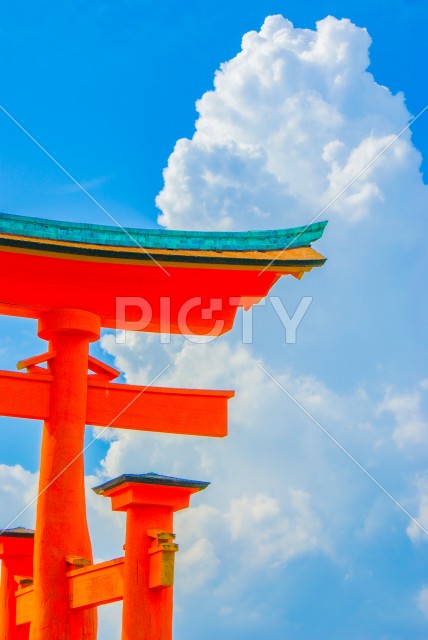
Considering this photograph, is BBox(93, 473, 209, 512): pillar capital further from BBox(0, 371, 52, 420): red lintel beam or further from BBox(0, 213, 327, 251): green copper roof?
BBox(0, 213, 327, 251): green copper roof

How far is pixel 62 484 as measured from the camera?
11.2 meters

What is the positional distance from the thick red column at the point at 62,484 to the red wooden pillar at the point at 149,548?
1819 mm

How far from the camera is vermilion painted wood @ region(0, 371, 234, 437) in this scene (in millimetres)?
11734

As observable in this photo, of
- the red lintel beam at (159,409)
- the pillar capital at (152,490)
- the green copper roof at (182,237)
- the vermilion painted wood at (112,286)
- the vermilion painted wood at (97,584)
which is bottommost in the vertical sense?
the vermilion painted wood at (97,584)

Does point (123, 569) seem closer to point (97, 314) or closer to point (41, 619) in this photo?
point (41, 619)

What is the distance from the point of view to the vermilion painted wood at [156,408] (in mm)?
11734

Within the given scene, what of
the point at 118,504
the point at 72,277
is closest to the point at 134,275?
the point at 72,277

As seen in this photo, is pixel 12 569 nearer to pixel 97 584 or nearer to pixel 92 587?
pixel 92 587

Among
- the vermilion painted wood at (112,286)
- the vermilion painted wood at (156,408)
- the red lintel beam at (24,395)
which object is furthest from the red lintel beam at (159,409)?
the vermilion painted wood at (112,286)

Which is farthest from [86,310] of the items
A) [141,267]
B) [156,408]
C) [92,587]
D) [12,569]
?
[92,587]

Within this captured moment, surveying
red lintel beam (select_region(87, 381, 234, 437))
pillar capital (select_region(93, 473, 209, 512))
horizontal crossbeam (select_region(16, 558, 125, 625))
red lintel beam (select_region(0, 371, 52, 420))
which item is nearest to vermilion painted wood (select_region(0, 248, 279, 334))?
red lintel beam (select_region(0, 371, 52, 420))

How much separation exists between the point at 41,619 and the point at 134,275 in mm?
4006

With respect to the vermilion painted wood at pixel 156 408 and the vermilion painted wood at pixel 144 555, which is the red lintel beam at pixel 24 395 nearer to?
the vermilion painted wood at pixel 156 408

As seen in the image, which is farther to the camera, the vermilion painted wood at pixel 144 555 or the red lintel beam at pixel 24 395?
the red lintel beam at pixel 24 395
